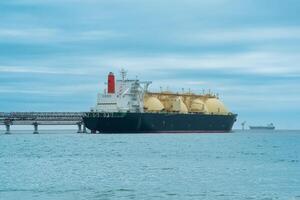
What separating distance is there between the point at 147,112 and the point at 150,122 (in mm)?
1758

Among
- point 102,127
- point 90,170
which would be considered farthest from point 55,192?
point 102,127

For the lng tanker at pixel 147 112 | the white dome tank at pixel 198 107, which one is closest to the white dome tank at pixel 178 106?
the lng tanker at pixel 147 112

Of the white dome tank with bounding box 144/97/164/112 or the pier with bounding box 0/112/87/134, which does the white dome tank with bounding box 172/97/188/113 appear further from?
the pier with bounding box 0/112/87/134

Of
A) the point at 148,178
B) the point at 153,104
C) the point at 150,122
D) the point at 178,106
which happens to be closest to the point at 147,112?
the point at 150,122

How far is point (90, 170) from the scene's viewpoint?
49.6 metres

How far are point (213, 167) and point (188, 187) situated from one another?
14436 mm

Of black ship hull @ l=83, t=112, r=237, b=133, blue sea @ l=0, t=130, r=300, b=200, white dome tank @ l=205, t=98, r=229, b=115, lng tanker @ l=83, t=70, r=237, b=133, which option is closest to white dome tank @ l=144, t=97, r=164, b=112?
lng tanker @ l=83, t=70, r=237, b=133

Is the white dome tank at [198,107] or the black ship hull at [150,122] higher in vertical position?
the white dome tank at [198,107]

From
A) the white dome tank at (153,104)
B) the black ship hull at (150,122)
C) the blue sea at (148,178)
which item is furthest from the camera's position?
the white dome tank at (153,104)

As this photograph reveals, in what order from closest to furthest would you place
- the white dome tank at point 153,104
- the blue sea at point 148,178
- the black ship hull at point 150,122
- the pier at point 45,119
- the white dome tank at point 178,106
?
the blue sea at point 148,178
the black ship hull at point 150,122
the white dome tank at point 153,104
the white dome tank at point 178,106
the pier at point 45,119

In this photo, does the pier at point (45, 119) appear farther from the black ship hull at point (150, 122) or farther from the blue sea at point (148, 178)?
the blue sea at point (148, 178)

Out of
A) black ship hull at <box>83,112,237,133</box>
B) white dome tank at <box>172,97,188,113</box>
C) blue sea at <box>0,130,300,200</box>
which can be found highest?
white dome tank at <box>172,97,188,113</box>

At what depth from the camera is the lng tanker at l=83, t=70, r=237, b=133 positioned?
12125 centimetres

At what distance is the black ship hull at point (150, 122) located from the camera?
4732 inches
